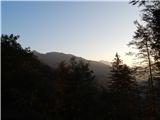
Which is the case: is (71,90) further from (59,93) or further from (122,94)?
(122,94)

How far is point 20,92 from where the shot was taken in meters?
35.7

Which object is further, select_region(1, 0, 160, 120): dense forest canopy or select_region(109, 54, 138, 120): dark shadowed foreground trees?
select_region(109, 54, 138, 120): dark shadowed foreground trees

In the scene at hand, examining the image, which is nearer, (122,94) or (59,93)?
(59,93)

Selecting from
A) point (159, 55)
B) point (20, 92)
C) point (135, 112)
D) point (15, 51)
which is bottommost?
point (135, 112)

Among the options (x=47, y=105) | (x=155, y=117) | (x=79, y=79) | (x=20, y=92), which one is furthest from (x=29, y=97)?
(x=155, y=117)

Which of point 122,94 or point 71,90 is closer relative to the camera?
point 71,90

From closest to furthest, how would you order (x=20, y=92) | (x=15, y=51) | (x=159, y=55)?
(x=159, y=55)
(x=20, y=92)
(x=15, y=51)

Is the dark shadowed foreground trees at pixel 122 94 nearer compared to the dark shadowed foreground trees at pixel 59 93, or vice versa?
the dark shadowed foreground trees at pixel 59 93

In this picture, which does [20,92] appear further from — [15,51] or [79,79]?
[79,79]

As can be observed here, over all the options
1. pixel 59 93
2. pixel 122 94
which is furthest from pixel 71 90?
pixel 122 94

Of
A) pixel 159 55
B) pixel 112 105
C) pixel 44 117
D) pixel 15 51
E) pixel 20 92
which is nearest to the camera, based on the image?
pixel 159 55

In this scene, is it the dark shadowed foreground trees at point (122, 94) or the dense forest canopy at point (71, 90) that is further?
the dark shadowed foreground trees at point (122, 94)

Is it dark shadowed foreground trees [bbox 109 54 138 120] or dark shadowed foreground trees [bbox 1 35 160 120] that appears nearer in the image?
dark shadowed foreground trees [bbox 1 35 160 120]

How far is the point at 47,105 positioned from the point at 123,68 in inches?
651
